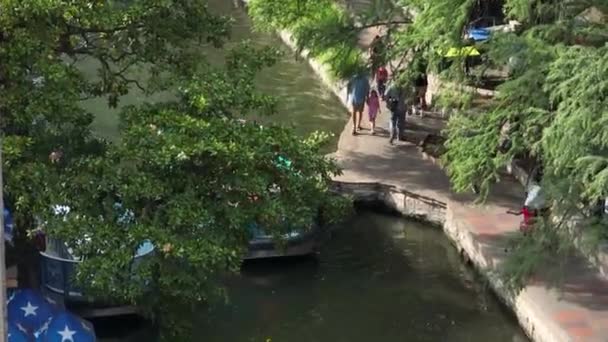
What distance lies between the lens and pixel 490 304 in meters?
15.4

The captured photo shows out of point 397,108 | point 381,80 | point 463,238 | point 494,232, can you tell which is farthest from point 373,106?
point 494,232

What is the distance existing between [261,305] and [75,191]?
5351 mm

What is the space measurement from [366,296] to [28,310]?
5.15 meters

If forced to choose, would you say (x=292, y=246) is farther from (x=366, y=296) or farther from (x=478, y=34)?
(x=478, y=34)

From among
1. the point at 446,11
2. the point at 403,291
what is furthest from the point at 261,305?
the point at 446,11

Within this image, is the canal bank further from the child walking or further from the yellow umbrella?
the yellow umbrella

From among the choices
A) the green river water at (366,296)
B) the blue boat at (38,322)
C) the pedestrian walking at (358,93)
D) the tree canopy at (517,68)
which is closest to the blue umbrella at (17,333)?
the blue boat at (38,322)

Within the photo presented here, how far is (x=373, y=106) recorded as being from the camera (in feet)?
70.3

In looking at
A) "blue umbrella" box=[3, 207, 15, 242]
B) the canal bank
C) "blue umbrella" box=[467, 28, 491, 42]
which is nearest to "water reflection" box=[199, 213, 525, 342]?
the canal bank

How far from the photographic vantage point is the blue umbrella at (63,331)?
→ 1218 cm

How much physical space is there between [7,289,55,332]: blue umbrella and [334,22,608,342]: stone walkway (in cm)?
580

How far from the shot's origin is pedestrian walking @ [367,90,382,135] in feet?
70.1

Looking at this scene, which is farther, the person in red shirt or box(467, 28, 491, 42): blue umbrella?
the person in red shirt

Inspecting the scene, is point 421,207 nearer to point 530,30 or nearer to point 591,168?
point 530,30
